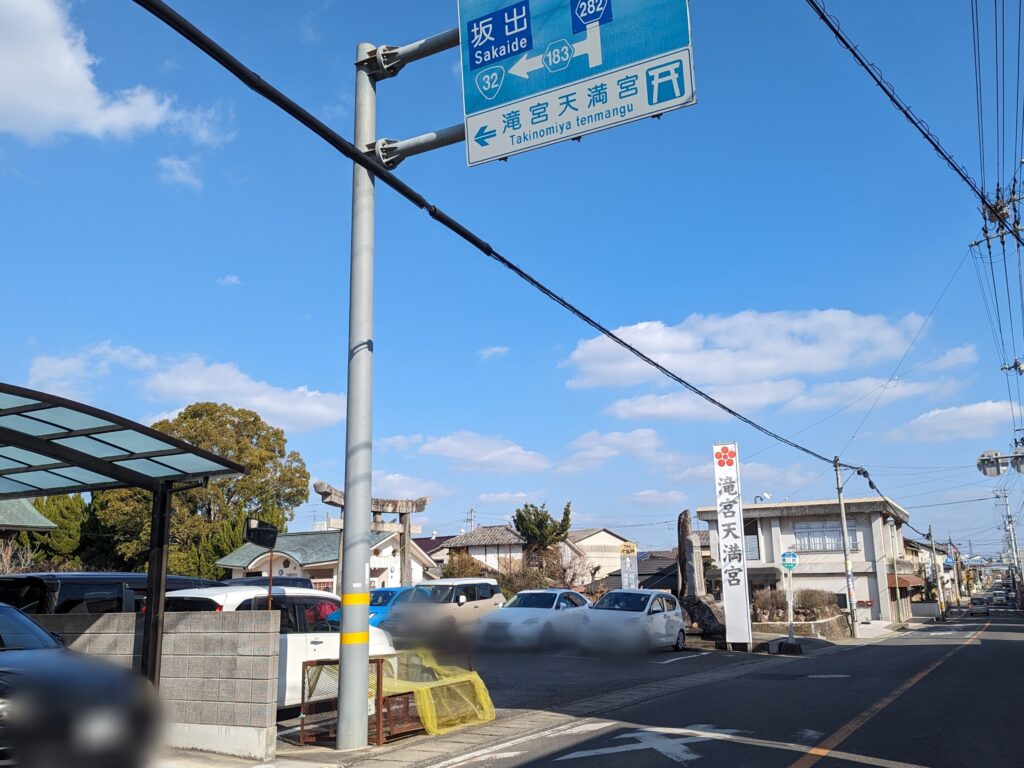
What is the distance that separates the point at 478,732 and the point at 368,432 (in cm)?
370

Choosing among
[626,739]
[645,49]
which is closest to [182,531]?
[626,739]

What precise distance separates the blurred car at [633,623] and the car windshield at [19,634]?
39.8 feet

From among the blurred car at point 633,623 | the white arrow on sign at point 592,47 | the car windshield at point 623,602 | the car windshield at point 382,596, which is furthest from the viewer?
the car windshield at point 382,596

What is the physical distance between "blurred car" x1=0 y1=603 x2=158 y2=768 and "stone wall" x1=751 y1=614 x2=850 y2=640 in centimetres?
2388

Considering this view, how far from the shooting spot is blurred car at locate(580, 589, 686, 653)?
57.2ft

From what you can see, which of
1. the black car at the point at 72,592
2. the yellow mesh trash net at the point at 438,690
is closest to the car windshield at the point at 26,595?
the black car at the point at 72,592

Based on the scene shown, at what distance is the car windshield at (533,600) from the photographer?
19873 millimetres

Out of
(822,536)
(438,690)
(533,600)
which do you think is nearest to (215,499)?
(533,600)

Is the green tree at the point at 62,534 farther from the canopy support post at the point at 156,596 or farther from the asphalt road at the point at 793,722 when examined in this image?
the canopy support post at the point at 156,596

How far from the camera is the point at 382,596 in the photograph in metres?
21.1

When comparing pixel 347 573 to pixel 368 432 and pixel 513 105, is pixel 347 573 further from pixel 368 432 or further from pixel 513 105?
pixel 513 105

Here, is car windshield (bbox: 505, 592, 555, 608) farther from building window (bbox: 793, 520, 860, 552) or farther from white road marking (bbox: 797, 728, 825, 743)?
building window (bbox: 793, 520, 860, 552)

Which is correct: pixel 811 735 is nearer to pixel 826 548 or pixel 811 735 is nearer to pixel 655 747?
pixel 655 747

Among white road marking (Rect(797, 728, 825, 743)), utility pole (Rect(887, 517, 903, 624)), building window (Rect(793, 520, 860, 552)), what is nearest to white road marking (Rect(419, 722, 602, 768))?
white road marking (Rect(797, 728, 825, 743))
